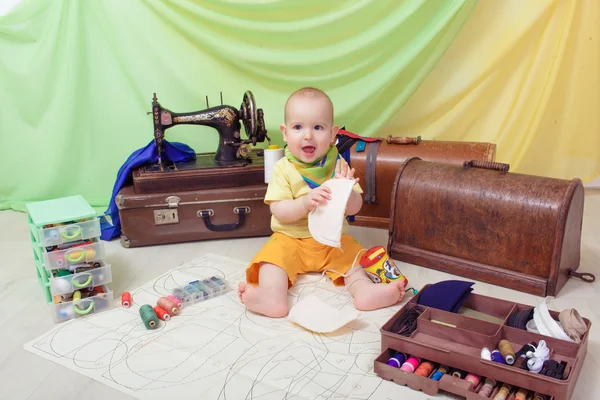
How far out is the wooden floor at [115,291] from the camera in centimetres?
133

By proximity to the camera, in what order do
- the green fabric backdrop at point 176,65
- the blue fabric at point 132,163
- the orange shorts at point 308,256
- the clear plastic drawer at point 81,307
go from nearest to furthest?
the clear plastic drawer at point 81,307, the orange shorts at point 308,256, the blue fabric at point 132,163, the green fabric backdrop at point 176,65

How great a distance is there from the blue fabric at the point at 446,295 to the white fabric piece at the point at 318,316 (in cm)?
21

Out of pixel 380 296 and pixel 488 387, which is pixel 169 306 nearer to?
pixel 380 296

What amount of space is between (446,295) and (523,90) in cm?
139

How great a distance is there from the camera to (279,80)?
254cm

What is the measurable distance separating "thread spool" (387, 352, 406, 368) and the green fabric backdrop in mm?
1423

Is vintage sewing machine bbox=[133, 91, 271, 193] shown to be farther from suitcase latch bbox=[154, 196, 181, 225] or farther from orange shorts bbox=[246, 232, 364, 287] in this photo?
orange shorts bbox=[246, 232, 364, 287]

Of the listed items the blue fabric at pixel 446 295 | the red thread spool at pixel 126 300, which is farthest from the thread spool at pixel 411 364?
the red thread spool at pixel 126 300

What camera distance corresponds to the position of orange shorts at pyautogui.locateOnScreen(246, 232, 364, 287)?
1.78 m

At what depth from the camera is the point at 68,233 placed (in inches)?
63.6

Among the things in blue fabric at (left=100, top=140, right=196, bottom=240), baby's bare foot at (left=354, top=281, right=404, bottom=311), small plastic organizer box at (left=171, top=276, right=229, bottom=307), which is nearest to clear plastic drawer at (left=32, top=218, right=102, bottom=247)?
small plastic organizer box at (left=171, top=276, right=229, bottom=307)

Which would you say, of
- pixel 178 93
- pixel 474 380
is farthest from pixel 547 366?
pixel 178 93

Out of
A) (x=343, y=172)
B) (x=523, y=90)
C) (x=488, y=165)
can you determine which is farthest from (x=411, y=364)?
(x=523, y=90)

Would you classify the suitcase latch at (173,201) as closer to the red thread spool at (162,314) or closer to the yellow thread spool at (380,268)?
the red thread spool at (162,314)
